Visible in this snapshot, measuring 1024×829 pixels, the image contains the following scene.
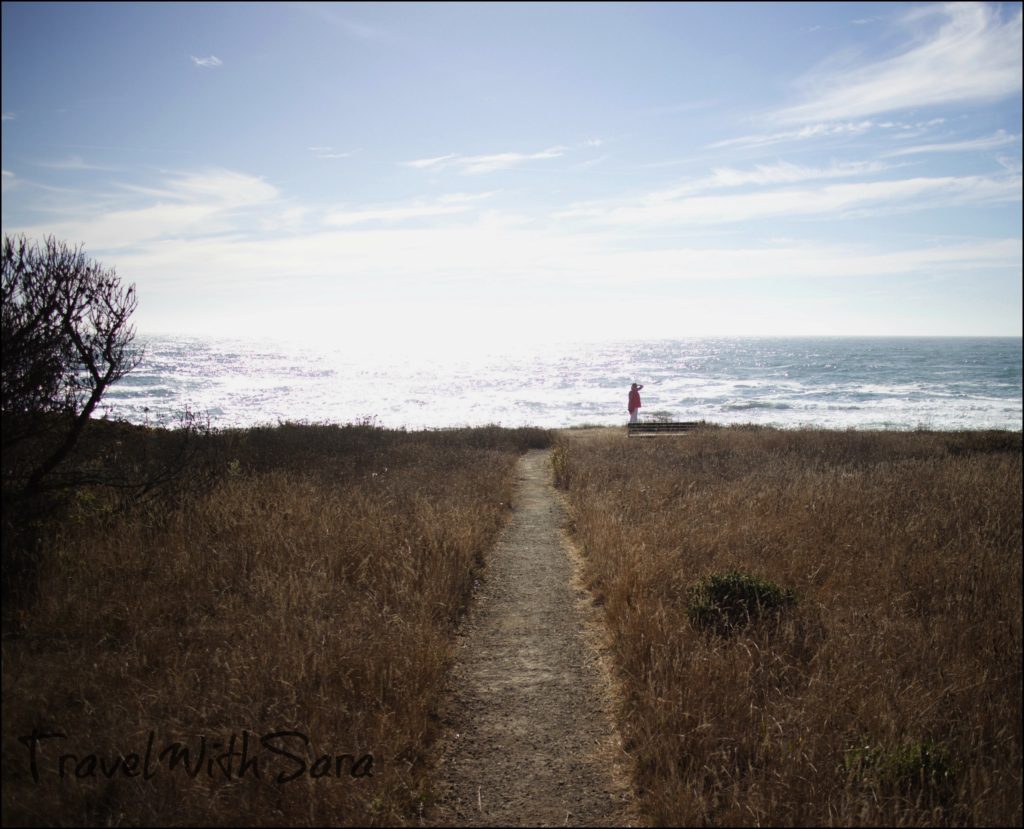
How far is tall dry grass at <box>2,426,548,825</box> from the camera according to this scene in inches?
132

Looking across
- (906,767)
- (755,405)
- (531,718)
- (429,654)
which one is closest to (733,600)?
(906,767)

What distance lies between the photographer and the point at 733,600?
621 centimetres

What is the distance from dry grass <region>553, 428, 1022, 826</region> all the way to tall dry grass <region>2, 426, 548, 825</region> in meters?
1.92

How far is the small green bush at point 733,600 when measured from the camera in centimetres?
587

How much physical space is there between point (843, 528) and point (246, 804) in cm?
895

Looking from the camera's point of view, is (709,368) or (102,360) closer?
(102,360)

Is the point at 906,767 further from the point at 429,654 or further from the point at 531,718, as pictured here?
the point at 429,654

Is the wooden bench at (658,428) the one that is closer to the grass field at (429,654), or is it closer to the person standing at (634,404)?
the person standing at (634,404)

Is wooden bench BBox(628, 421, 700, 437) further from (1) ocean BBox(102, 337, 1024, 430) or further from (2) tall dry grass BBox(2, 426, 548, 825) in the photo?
(2) tall dry grass BBox(2, 426, 548, 825)

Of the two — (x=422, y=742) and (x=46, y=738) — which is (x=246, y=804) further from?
(x=46, y=738)

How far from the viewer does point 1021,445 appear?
62.7 ft

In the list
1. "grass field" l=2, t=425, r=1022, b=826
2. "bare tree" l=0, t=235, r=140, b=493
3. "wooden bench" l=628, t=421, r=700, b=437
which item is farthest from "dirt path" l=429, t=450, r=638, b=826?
"wooden bench" l=628, t=421, r=700, b=437

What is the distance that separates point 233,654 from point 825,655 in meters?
5.37

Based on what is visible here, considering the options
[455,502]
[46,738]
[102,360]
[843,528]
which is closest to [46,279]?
[102,360]
